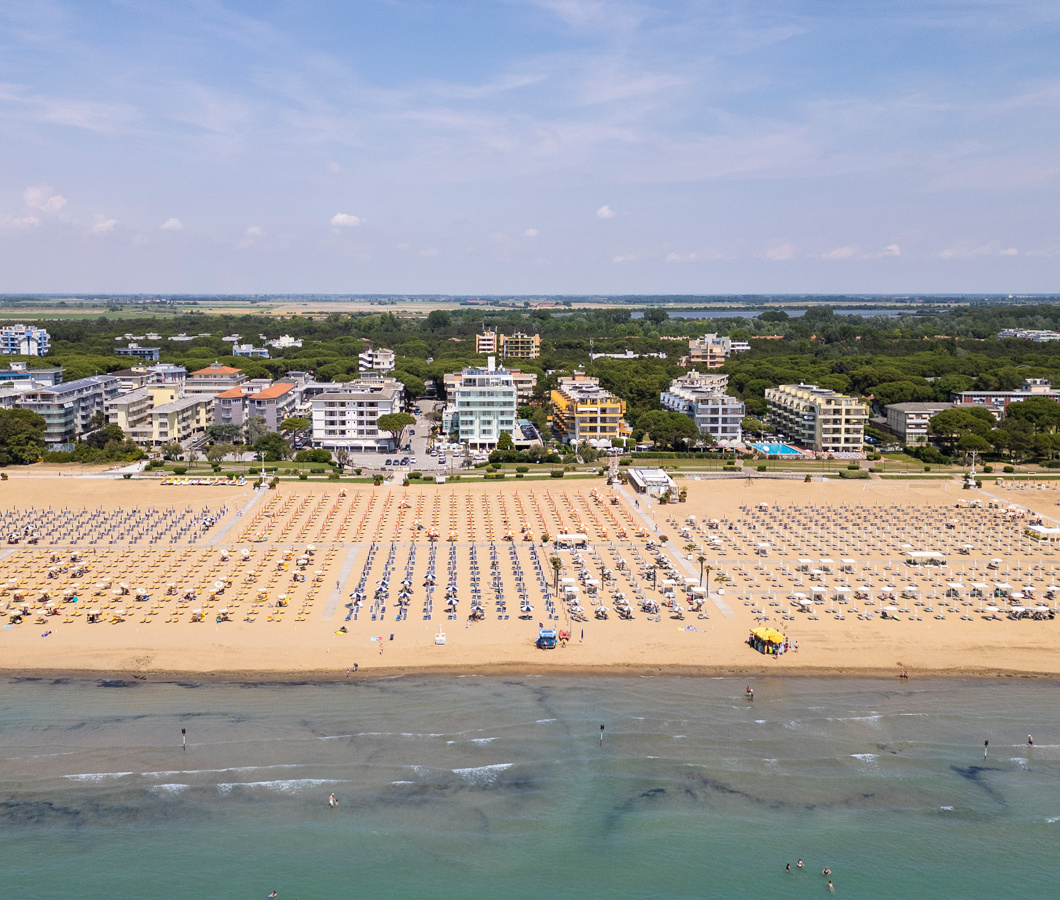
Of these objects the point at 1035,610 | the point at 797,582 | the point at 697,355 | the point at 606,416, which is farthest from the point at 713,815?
the point at 697,355

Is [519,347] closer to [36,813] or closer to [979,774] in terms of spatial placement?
[979,774]

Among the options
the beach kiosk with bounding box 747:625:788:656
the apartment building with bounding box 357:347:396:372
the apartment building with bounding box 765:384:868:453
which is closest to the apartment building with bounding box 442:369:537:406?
the apartment building with bounding box 357:347:396:372

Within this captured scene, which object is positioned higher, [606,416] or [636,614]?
[606,416]

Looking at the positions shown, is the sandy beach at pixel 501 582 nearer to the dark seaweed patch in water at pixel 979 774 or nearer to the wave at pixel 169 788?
the dark seaweed patch in water at pixel 979 774

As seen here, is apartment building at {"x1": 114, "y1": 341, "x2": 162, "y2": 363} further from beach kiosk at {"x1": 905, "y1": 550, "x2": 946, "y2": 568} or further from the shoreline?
beach kiosk at {"x1": 905, "y1": 550, "x2": 946, "y2": 568}

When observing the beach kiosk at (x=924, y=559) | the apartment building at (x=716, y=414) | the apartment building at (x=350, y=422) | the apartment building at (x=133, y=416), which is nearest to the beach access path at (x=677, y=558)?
the beach kiosk at (x=924, y=559)

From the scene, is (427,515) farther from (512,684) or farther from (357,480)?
(512,684)
